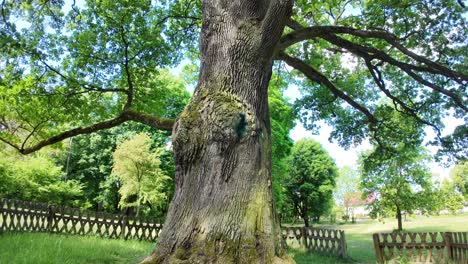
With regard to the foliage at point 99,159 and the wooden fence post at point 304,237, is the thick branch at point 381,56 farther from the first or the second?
the foliage at point 99,159

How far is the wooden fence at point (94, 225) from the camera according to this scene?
12.8 metres

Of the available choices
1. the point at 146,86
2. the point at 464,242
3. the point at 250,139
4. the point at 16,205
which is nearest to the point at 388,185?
the point at 464,242

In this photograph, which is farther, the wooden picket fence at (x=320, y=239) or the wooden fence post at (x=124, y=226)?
the wooden fence post at (x=124, y=226)

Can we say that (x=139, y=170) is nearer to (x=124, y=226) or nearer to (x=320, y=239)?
(x=124, y=226)

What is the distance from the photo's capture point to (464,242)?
10.3 metres

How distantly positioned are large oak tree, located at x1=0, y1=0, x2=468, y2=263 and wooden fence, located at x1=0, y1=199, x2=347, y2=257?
290cm

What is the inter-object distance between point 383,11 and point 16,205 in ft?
44.9

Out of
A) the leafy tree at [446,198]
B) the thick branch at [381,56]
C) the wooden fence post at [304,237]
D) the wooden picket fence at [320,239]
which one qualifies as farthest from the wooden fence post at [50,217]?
the leafy tree at [446,198]

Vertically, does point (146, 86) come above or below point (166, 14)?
below

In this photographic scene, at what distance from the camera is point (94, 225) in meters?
15.3

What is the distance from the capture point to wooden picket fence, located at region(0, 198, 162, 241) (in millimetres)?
12664

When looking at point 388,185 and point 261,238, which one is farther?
point 388,185

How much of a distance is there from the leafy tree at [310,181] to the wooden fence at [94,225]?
92.3ft

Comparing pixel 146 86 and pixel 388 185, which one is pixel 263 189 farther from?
pixel 388 185
